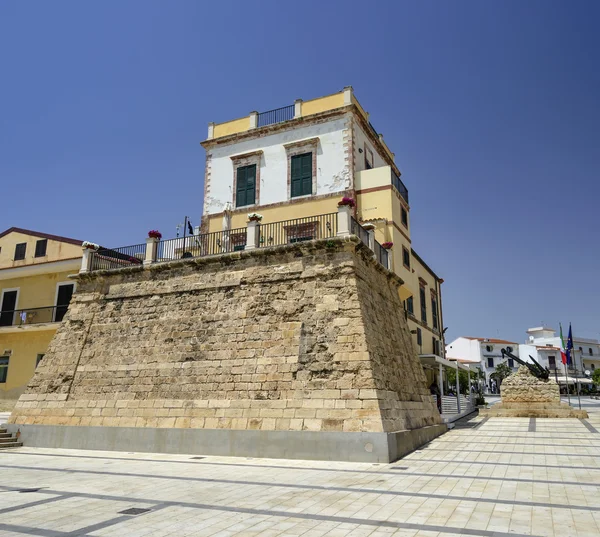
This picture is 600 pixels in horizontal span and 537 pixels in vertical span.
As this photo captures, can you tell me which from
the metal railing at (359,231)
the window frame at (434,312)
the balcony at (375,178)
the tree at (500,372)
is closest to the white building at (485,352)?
the tree at (500,372)

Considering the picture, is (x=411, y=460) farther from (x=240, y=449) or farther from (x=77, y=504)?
(x=77, y=504)

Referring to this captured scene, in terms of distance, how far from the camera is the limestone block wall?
12414 millimetres

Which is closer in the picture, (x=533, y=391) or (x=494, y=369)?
(x=533, y=391)

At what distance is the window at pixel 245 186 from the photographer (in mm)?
19578

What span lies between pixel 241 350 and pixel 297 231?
552 centimetres

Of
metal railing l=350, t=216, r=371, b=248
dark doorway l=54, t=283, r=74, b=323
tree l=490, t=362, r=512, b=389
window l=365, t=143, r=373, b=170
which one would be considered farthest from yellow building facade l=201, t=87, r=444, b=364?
tree l=490, t=362, r=512, b=389

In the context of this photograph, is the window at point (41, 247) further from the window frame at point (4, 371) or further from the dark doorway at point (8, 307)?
the window frame at point (4, 371)

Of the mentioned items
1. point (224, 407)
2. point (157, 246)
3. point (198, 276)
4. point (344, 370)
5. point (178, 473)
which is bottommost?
point (178, 473)

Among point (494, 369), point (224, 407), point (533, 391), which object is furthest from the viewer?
point (494, 369)

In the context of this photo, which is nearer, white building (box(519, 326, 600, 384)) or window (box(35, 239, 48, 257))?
window (box(35, 239, 48, 257))

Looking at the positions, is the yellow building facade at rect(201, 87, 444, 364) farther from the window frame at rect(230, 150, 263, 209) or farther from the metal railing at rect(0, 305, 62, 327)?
the metal railing at rect(0, 305, 62, 327)

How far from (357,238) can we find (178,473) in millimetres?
7641

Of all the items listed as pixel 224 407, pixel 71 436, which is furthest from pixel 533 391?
pixel 71 436

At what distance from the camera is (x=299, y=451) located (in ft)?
38.3
